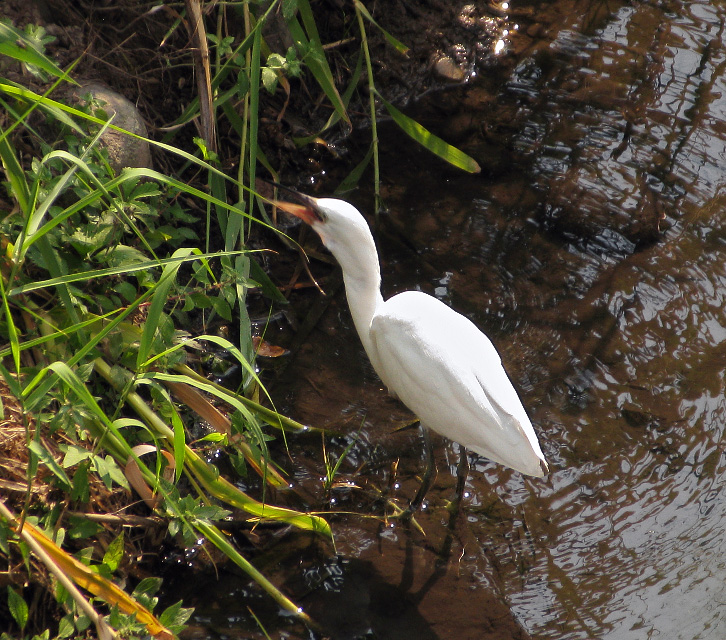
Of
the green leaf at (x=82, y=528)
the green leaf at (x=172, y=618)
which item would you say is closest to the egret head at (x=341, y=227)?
the green leaf at (x=82, y=528)

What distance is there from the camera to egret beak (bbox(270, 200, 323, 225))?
2300mm

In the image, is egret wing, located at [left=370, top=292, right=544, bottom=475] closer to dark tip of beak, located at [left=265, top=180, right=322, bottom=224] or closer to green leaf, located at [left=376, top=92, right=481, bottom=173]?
dark tip of beak, located at [left=265, top=180, right=322, bottom=224]

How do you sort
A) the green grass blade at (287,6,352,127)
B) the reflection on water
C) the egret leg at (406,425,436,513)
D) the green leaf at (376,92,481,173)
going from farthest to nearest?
the green leaf at (376,92,481,173) < the green grass blade at (287,6,352,127) < the egret leg at (406,425,436,513) < the reflection on water

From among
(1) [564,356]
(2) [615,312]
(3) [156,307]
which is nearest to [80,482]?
(3) [156,307]

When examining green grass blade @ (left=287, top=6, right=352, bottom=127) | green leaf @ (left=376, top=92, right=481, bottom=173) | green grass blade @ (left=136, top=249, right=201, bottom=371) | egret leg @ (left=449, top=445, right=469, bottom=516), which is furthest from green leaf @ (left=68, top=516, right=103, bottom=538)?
green leaf @ (left=376, top=92, right=481, bottom=173)

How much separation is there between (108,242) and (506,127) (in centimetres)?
243

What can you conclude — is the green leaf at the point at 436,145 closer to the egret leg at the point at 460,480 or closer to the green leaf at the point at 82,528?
the egret leg at the point at 460,480

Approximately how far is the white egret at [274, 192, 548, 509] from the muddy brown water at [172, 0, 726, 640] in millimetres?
255

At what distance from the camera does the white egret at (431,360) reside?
229cm

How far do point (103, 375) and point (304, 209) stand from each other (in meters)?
0.83

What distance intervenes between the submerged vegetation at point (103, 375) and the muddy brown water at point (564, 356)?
35 centimetres

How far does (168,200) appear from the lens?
10.1 ft

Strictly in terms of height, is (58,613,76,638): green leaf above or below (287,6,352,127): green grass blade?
below

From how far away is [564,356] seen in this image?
2.99 meters
